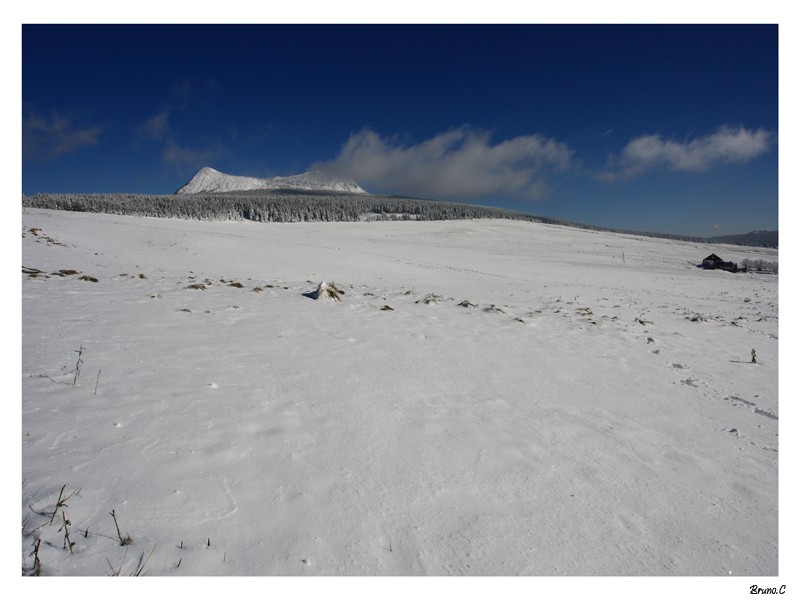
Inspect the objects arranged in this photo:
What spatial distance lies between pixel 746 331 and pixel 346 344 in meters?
10.8

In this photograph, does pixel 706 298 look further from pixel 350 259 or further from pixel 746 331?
pixel 350 259

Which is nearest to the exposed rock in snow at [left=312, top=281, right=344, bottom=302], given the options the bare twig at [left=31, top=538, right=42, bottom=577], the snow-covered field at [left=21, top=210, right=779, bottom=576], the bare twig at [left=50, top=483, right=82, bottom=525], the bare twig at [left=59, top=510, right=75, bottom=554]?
the snow-covered field at [left=21, top=210, right=779, bottom=576]

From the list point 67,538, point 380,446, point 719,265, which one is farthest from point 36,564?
point 719,265

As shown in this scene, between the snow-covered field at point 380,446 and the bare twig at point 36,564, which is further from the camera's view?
the snow-covered field at point 380,446

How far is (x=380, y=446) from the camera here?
150 inches

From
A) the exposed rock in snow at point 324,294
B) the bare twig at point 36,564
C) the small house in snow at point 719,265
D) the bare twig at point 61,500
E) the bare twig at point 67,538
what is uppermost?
the small house in snow at point 719,265

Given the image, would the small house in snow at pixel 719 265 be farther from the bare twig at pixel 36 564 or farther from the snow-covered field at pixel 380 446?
the bare twig at pixel 36 564

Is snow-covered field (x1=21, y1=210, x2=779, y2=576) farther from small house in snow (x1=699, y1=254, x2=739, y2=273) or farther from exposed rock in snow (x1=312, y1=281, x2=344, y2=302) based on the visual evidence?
small house in snow (x1=699, y1=254, x2=739, y2=273)

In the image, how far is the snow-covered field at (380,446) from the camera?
2652mm

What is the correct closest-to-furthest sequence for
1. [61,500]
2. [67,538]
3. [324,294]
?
[67,538] → [61,500] → [324,294]

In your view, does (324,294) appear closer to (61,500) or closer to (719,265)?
(61,500)

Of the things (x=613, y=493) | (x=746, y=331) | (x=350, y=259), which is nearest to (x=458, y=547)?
(x=613, y=493)

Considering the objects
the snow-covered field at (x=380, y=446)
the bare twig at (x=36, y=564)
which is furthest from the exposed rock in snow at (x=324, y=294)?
the bare twig at (x=36, y=564)

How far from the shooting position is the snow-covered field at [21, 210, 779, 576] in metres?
2.65
